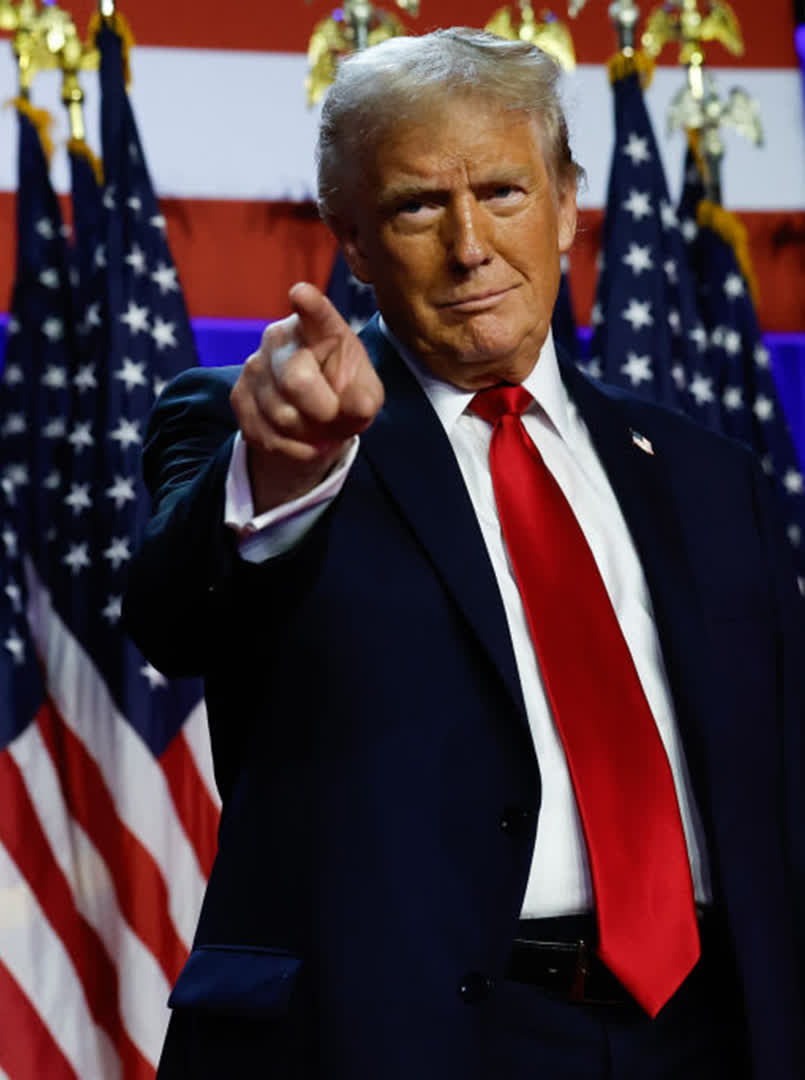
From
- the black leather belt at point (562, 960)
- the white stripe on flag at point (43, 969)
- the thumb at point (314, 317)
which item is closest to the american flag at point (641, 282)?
the white stripe on flag at point (43, 969)

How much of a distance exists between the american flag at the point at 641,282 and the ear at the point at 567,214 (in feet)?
6.32

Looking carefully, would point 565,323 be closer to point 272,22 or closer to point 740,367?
point 740,367

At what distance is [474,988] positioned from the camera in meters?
1.23

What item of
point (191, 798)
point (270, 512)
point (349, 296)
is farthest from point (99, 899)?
point (270, 512)

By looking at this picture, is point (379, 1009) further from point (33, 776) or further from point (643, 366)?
point (643, 366)

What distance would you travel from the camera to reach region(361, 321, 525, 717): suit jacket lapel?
129 centimetres

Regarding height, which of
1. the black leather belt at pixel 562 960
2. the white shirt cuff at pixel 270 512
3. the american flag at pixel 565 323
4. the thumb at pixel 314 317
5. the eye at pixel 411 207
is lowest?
the black leather belt at pixel 562 960

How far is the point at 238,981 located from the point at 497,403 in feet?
1.93

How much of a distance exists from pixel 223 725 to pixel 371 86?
2.04ft

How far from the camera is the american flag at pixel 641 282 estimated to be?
12.0ft

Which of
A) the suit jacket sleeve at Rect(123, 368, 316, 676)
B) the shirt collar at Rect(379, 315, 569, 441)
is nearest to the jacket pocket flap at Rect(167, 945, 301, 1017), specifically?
the suit jacket sleeve at Rect(123, 368, 316, 676)

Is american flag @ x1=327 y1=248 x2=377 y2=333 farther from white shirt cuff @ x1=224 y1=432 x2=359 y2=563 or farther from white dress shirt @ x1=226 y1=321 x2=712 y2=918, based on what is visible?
white shirt cuff @ x1=224 y1=432 x2=359 y2=563

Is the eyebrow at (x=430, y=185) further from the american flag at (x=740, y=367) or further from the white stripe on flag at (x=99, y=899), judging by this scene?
the american flag at (x=740, y=367)

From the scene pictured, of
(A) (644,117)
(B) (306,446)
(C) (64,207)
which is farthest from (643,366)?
(B) (306,446)
